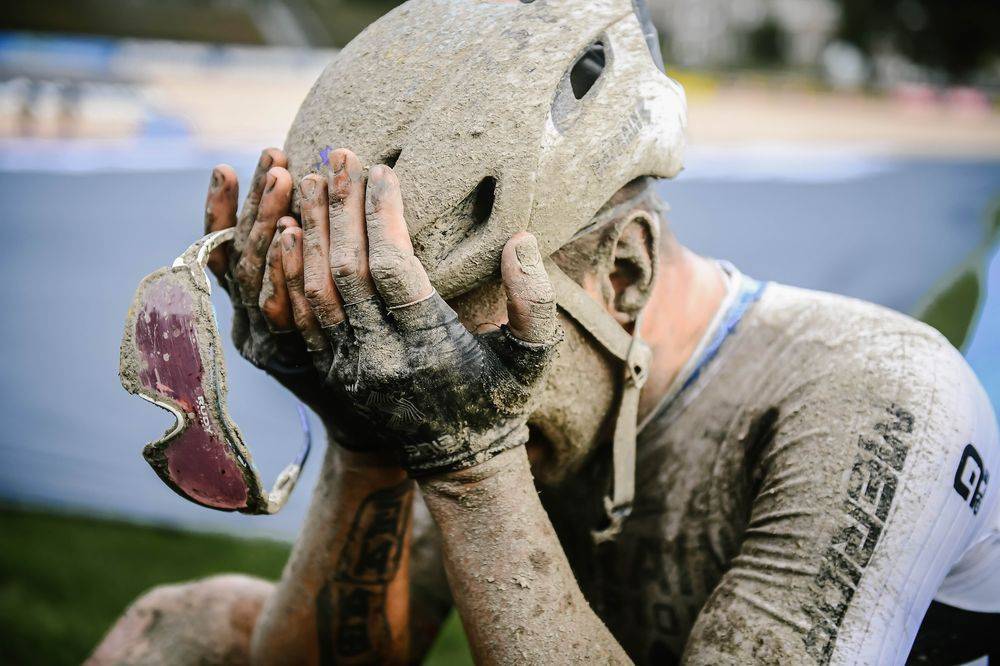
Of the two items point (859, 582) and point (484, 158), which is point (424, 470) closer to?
point (484, 158)

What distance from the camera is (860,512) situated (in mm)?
1774

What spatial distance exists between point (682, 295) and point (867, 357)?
0.42 meters

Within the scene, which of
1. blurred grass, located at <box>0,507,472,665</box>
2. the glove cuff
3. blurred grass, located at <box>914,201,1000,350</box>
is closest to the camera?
the glove cuff

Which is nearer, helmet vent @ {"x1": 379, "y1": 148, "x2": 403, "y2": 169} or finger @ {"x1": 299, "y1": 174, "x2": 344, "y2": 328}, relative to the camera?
finger @ {"x1": 299, "y1": 174, "x2": 344, "y2": 328}

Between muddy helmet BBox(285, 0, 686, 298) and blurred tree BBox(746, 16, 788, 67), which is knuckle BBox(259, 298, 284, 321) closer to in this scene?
muddy helmet BBox(285, 0, 686, 298)

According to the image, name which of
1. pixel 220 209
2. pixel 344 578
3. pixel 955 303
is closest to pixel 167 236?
pixel 955 303

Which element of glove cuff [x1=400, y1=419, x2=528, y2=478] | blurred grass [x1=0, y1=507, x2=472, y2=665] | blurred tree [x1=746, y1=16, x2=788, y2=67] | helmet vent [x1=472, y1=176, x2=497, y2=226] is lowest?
blurred grass [x1=0, y1=507, x2=472, y2=665]

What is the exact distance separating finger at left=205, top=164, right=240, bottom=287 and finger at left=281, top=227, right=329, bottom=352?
0.33 m

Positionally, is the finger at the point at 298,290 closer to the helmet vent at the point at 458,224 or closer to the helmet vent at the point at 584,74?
the helmet vent at the point at 458,224

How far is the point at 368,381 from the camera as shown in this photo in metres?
1.70

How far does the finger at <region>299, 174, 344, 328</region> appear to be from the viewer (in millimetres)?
1707

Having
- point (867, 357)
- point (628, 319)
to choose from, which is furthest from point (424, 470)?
point (867, 357)

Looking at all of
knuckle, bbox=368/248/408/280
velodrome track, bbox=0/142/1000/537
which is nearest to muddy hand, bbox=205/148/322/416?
knuckle, bbox=368/248/408/280

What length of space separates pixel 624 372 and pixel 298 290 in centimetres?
70
